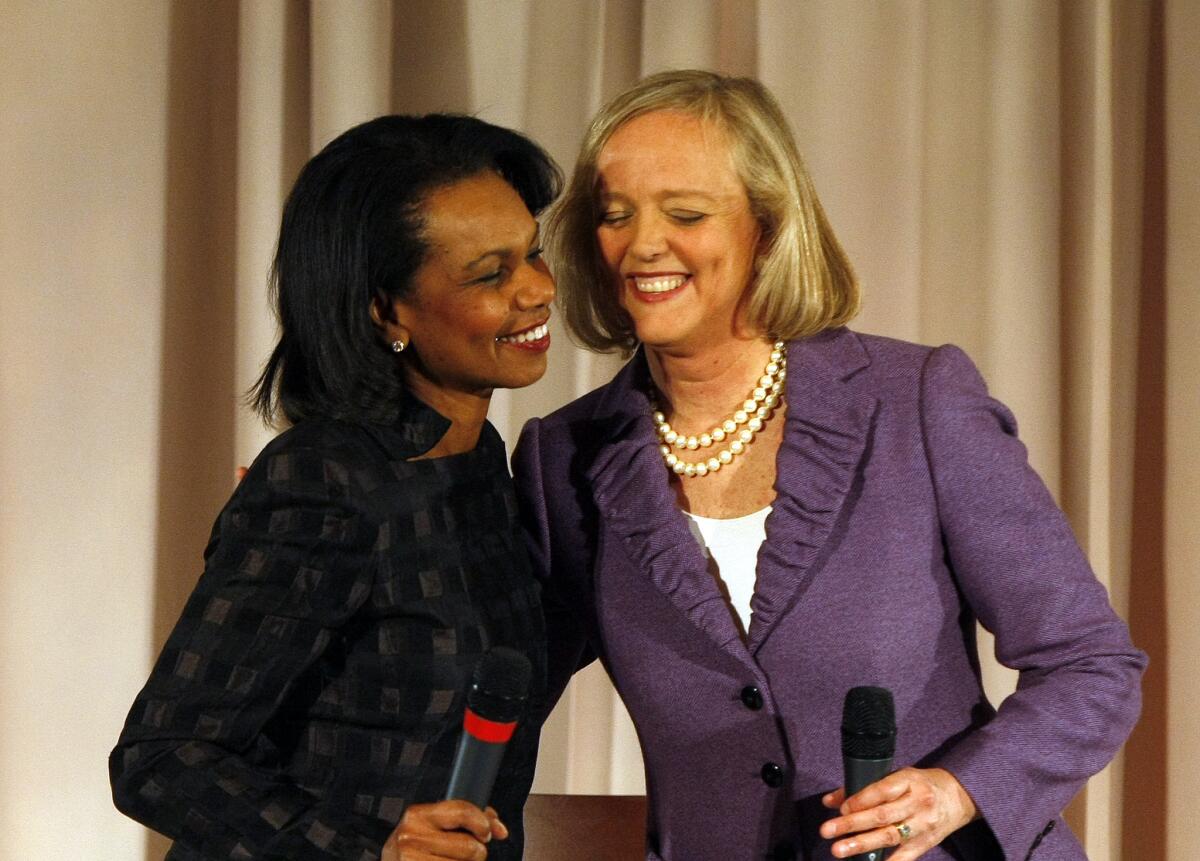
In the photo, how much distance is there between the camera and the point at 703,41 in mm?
2826

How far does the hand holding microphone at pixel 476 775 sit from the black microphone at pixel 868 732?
11.4 inches

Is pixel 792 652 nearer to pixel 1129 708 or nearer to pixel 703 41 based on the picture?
pixel 1129 708

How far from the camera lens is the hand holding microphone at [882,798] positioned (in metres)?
1.38

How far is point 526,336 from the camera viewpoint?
1.78 metres

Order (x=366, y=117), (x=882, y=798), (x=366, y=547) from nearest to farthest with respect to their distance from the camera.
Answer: (x=882, y=798) < (x=366, y=547) < (x=366, y=117)

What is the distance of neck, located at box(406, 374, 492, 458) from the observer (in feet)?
5.88

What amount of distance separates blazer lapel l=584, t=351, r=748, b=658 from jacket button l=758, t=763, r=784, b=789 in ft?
0.44

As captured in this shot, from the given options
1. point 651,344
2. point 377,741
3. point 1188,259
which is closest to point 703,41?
point 1188,259

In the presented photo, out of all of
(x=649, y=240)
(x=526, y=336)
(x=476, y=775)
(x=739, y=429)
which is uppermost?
(x=649, y=240)

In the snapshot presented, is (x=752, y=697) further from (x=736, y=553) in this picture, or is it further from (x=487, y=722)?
(x=487, y=722)

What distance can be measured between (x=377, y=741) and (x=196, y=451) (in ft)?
4.51

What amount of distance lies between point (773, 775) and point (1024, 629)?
0.32 m

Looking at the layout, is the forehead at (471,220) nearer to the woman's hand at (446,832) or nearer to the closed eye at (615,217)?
the closed eye at (615,217)

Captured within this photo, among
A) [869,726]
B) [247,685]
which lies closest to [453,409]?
[247,685]
